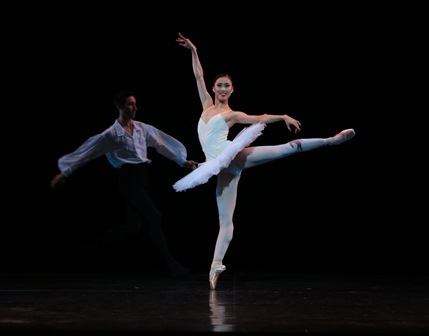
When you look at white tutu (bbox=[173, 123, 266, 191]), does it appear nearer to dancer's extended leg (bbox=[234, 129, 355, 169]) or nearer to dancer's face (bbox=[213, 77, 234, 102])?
dancer's extended leg (bbox=[234, 129, 355, 169])

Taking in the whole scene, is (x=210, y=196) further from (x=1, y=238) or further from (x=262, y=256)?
(x=1, y=238)

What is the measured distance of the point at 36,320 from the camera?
3.07 meters

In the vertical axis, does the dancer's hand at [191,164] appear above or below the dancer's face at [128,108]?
below

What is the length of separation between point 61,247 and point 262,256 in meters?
1.78

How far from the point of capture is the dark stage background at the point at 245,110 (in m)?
5.91

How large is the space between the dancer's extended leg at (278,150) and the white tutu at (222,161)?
0.10 metres

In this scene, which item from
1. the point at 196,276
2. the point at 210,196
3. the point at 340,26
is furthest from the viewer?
the point at 210,196

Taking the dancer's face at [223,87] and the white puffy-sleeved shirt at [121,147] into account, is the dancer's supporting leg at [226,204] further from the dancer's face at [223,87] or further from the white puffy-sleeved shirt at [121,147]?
the white puffy-sleeved shirt at [121,147]

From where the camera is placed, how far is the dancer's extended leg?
433 cm

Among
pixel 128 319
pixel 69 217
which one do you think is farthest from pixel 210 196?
pixel 128 319

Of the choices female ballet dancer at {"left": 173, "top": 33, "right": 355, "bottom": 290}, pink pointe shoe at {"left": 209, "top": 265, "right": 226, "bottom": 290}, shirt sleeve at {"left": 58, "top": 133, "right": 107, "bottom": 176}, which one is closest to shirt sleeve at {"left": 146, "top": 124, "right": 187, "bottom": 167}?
shirt sleeve at {"left": 58, "top": 133, "right": 107, "bottom": 176}

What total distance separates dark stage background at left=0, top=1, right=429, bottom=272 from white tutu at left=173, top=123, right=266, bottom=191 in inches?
63.7

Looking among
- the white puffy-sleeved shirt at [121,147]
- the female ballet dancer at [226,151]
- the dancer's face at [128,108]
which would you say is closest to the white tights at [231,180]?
the female ballet dancer at [226,151]

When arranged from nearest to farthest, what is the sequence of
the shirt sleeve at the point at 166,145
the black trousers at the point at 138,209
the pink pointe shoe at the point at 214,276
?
the pink pointe shoe at the point at 214,276 → the black trousers at the point at 138,209 → the shirt sleeve at the point at 166,145
